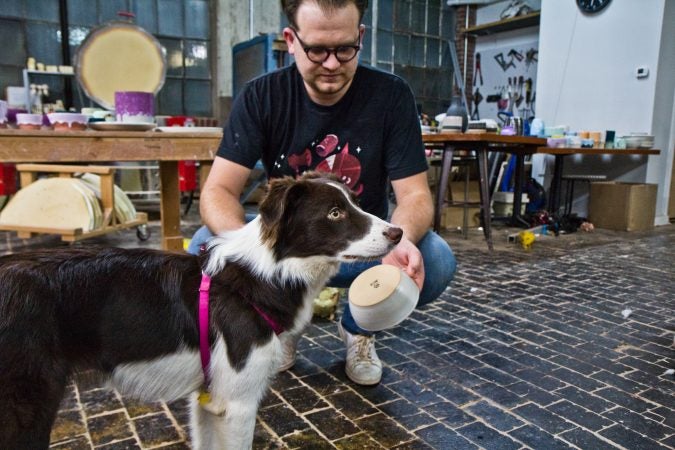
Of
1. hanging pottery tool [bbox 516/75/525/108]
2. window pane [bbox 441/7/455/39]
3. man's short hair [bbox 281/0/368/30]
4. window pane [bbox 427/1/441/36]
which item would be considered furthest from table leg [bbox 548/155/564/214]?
man's short hair [bbox 281/0/368/30]

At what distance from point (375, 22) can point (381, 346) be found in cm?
977

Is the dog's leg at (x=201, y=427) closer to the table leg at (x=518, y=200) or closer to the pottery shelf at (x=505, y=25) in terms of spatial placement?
the table leg at (x=518, y=200)

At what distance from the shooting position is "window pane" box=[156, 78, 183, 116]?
9.16 metres

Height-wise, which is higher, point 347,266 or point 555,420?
point 347,266

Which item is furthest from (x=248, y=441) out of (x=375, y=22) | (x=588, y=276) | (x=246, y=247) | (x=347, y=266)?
(x=375, y=22)

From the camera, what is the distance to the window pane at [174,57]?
9086mm

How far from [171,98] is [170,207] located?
230 inches

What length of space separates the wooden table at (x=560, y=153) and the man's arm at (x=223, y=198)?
5.49 meters

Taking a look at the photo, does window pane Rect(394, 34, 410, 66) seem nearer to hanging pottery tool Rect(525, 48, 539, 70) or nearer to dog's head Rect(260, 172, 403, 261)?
hanging pottery tool Rect(525, 48, 539, 70)

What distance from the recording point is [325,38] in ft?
6.57

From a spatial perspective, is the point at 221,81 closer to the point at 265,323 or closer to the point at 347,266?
the point at 347,266

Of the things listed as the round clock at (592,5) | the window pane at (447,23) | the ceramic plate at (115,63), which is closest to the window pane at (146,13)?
the ceramic plate at (115,63)

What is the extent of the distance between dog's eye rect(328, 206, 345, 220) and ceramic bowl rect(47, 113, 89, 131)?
181cm

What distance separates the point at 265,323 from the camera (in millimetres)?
1564
